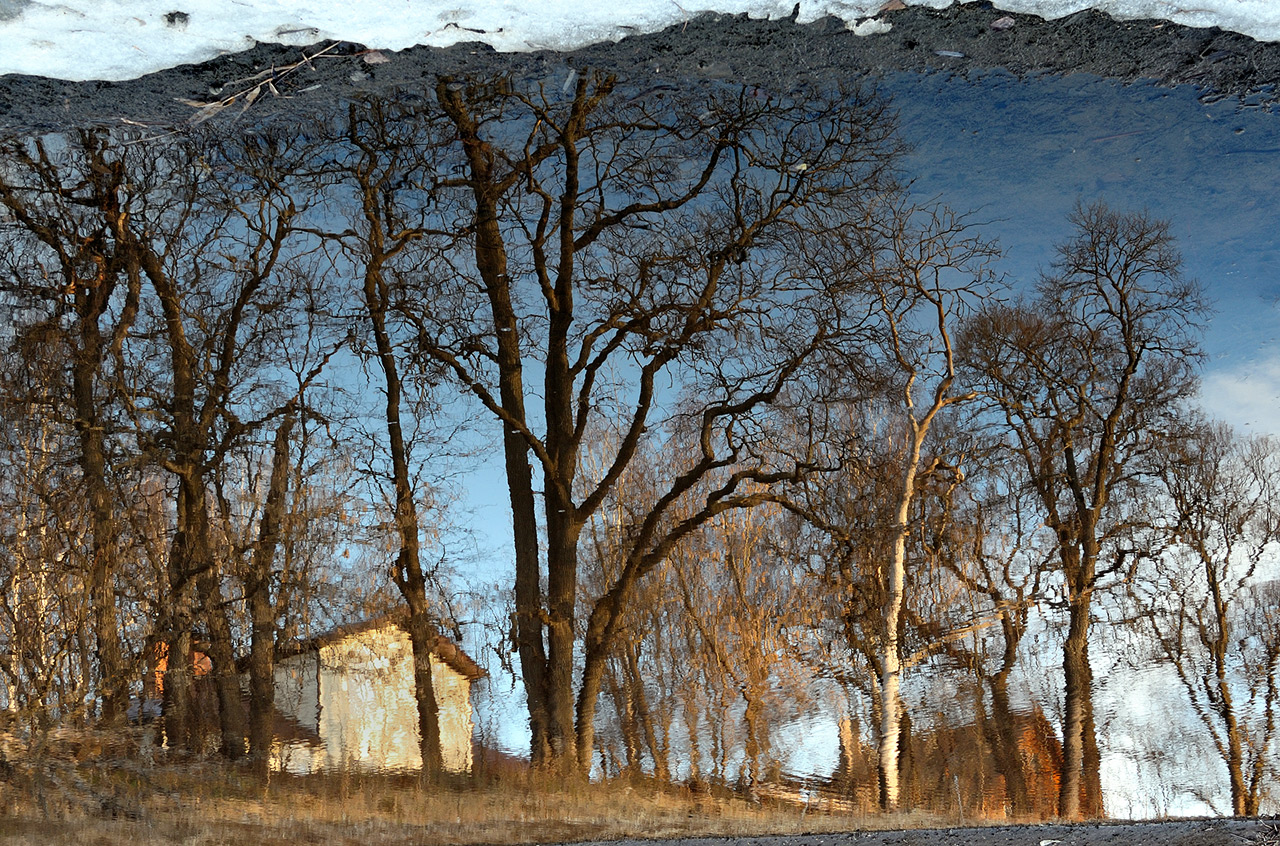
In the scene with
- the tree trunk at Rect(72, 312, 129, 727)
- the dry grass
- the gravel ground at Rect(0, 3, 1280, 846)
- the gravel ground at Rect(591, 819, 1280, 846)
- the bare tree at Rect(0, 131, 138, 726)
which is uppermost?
the gravel ground at Rect(0, 3, 1280, 846)

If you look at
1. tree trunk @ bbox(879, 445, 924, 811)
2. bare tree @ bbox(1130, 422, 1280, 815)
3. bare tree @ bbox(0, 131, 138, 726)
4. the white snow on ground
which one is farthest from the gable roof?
bare tree @ bbox(1130, 422, 1280, 815)

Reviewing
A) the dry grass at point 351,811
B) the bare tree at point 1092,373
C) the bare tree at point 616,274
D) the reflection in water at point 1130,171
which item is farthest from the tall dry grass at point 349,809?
the reflection in water at point 1130,171

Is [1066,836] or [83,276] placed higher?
[83,276]

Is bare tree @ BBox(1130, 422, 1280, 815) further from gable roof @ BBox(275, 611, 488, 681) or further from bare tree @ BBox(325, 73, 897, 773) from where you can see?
gable roof @ BBox(275, 611, 488, 681)

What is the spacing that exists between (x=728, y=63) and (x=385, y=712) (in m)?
2.36

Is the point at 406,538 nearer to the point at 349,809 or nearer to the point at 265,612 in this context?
the point at 265,612

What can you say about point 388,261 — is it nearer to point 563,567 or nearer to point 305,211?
point 305,211

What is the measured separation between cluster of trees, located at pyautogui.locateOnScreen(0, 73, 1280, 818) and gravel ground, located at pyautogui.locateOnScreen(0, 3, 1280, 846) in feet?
0.43

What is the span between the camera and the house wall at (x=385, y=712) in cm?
283

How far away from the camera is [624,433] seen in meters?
3.09

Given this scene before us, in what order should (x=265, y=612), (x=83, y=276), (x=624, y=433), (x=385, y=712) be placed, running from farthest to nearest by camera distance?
(x=83, y=276) → (x=624, y=433) → (x=265, y=612) → (x=385, y=712)

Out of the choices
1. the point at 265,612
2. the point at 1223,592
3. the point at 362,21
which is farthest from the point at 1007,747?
the point at 362,21

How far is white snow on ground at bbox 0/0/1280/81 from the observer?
2.54 metres

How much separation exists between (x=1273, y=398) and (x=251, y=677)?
346 cm
